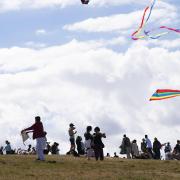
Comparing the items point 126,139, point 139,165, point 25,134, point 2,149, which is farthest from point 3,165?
point 2,149

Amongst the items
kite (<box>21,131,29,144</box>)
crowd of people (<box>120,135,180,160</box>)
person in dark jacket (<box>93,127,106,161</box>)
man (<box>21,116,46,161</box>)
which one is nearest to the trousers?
man (<box>21,116,46,161</box>)

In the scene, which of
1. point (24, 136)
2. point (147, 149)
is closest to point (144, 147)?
point (147, 149)

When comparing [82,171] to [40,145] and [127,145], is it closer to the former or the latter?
[40,145]

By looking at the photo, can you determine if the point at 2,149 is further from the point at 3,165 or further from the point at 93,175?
the point at 93,175

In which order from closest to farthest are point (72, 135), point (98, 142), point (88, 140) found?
point (98, 142)
point (88, 140)
point (72, 135)

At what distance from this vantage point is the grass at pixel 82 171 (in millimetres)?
22078

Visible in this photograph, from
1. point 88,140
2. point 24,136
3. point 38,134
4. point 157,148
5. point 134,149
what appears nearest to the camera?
point 38,134

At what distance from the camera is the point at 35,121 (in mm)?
28297

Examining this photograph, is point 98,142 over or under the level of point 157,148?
under

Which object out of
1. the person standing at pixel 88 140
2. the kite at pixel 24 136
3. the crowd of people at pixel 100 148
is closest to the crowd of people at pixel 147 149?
the crowd of people at pixel 100 148

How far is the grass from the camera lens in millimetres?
22078

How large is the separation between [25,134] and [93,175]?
24.0 feet

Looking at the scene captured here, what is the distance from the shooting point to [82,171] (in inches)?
955

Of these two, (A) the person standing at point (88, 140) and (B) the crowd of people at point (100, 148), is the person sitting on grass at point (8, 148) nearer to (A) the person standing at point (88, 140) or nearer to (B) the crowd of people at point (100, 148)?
(B) the crowd of people at point (100, 148)
